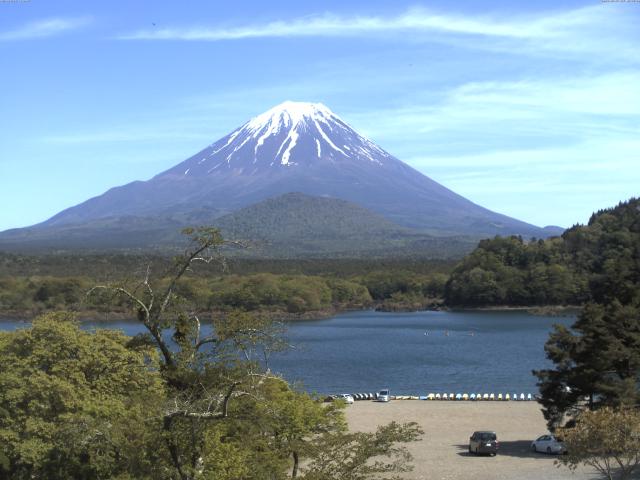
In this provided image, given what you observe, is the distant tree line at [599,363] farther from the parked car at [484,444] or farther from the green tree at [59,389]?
the green tree at [59,389]

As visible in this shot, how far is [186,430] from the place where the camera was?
9.09 m

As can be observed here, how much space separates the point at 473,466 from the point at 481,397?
42.2 ft

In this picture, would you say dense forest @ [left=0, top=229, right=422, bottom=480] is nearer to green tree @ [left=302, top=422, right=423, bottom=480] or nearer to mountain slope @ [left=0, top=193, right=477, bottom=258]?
green tree @ [left=302, top=422, right=423, bottom=480]

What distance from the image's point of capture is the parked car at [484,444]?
67.6ft

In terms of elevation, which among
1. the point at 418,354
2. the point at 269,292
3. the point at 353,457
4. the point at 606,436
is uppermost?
the point at 353,457

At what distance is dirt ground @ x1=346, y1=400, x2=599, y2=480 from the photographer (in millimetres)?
18453

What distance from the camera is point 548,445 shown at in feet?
68.6

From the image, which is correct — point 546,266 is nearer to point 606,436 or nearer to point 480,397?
point 480,397

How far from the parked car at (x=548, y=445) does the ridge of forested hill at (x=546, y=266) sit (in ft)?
182

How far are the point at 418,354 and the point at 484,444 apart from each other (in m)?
28.8

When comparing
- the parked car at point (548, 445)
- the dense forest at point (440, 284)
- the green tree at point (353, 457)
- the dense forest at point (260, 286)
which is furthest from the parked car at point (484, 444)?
the dense forest at point (440, 284)

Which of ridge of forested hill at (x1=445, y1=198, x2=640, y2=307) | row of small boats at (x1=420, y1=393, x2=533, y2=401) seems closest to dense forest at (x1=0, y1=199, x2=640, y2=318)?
ridge of forested hill at (x1=445, y1=198, x2=640, y2=307)

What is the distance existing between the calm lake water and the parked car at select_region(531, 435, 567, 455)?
958cm

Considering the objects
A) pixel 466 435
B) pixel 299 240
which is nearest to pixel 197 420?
pixel 466 435
